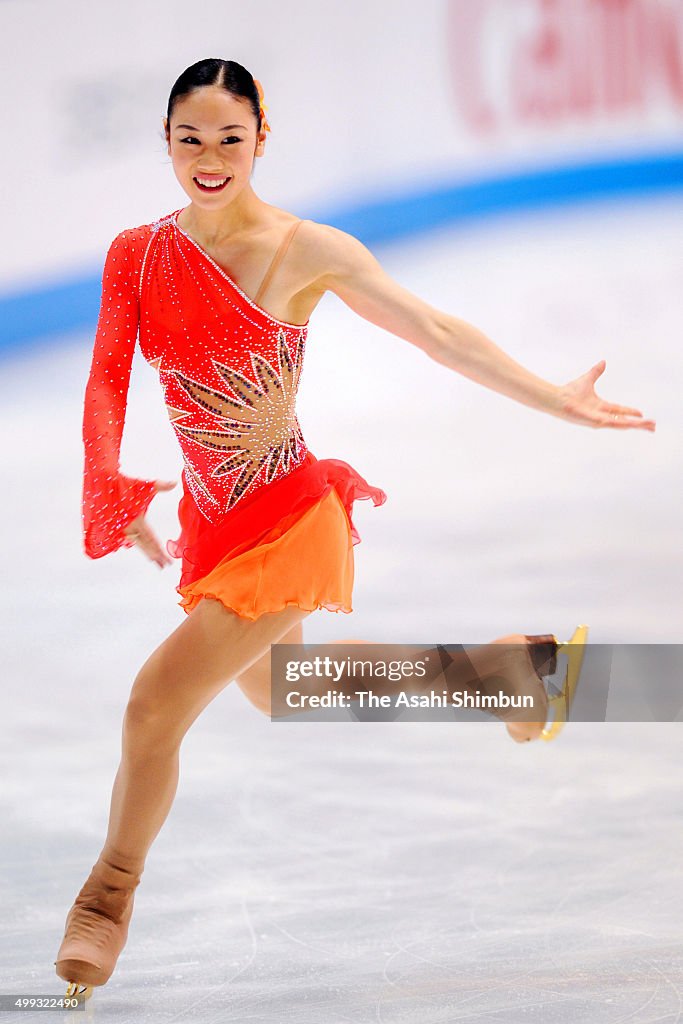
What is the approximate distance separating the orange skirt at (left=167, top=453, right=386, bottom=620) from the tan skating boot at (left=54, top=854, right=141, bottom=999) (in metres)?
0.59

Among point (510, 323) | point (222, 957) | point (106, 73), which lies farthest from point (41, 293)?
point (222, 957)

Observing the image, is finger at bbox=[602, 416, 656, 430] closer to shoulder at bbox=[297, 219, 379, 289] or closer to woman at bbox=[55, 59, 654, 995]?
woman at bbox=[55, 59, 654, 995]

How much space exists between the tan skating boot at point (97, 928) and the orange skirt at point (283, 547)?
590mm

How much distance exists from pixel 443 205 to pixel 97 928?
345 cm

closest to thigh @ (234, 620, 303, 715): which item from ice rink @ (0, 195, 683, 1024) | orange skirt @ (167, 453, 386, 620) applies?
orange skirt @ (167, 453, 386, 620)

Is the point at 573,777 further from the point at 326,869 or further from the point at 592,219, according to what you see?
the point at 592,219

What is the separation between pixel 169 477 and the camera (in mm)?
4625

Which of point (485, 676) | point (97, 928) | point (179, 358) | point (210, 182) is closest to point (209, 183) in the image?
point (210, 182)

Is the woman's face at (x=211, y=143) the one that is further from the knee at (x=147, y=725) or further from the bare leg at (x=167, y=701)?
the knee at (x=147, y=725)

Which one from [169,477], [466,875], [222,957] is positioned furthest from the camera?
[169,477]

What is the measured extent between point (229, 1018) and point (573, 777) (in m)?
1.69

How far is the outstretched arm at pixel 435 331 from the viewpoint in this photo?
2639 mm

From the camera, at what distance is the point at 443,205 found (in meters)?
5.20

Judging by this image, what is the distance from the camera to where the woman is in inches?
101
